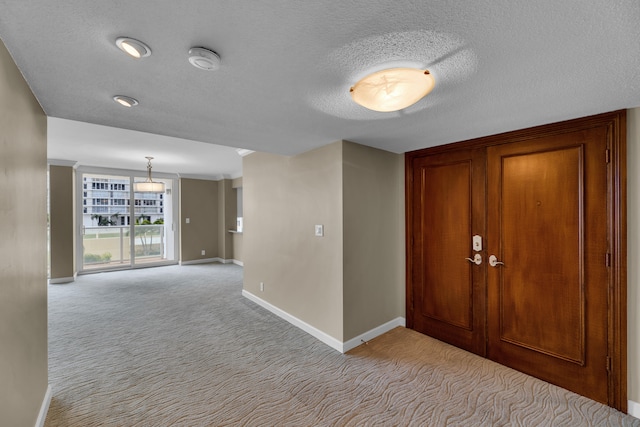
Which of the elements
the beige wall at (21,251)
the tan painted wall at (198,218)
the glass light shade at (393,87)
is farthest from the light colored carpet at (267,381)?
the tan painted wall at (198,218)

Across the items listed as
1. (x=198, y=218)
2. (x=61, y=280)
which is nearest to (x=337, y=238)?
(x=198, y=218)

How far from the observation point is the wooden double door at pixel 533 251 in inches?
82.0

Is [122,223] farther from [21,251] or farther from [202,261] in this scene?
[21,251]

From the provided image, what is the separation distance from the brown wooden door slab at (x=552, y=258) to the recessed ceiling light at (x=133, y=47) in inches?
114

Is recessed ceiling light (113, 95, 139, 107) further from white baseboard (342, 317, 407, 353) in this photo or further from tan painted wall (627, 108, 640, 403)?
tan painted wall (627, 108, 640, 403)

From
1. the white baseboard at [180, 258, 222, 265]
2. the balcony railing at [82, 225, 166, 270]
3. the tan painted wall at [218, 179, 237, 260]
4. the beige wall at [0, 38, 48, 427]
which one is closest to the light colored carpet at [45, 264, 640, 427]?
the beige wall at [0, 38, 48, 427]

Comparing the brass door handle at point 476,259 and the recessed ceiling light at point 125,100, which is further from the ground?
the recessed ceiling light at point 125,100

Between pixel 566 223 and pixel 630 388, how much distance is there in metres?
1.25

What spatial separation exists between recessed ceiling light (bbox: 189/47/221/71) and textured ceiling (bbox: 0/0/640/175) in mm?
31

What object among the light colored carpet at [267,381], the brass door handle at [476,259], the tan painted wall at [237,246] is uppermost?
the brass door handle at [476,259]

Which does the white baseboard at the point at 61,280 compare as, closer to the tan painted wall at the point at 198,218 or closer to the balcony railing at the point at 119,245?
the balcony railing at the point at 119,245

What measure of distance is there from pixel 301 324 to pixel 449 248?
78.4 inches

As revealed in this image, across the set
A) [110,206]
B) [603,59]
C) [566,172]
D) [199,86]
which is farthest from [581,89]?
[110,206]

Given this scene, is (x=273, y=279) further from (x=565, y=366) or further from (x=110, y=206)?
(x=110, y=206)
